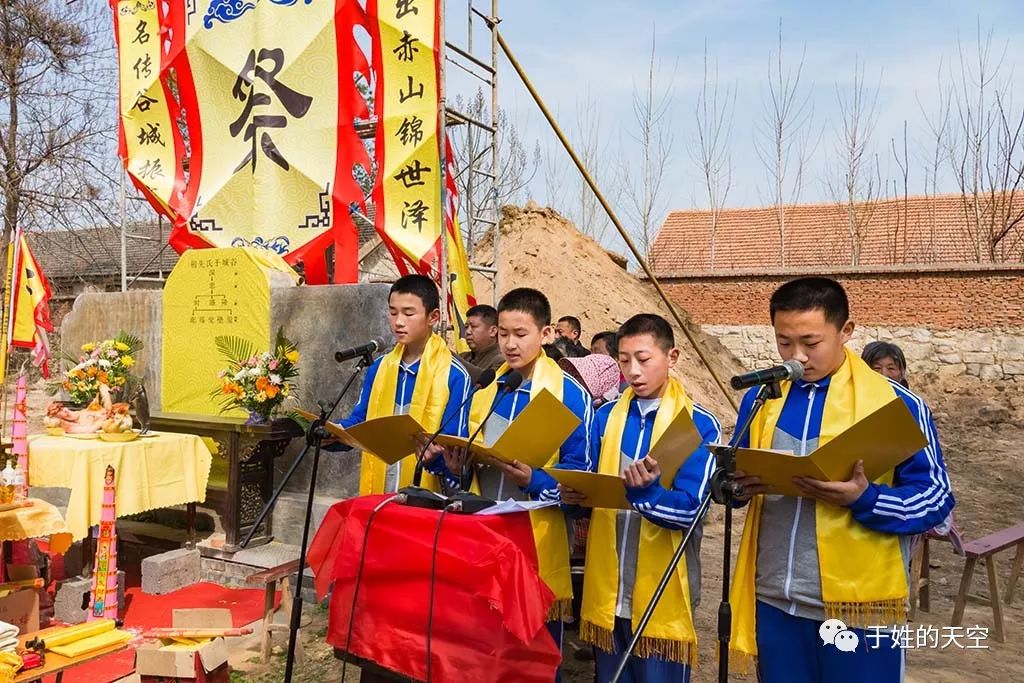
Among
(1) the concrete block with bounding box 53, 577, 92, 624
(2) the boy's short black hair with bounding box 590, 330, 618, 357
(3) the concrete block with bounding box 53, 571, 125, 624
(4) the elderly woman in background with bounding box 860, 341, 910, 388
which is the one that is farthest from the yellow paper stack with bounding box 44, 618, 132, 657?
(4) the elderly woman in background with bounding box 860, 341, 910, 388

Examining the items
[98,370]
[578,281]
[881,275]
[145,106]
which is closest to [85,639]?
[98,370]

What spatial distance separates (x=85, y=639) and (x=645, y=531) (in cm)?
219

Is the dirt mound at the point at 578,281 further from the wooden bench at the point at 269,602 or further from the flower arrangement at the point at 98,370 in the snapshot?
the wooden bench at the point at 269,602

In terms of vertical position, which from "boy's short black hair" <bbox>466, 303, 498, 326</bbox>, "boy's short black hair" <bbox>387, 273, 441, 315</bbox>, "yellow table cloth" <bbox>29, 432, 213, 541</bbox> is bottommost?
"yellow table cloth" <bbox>29, 432, 213, 541</bbox>

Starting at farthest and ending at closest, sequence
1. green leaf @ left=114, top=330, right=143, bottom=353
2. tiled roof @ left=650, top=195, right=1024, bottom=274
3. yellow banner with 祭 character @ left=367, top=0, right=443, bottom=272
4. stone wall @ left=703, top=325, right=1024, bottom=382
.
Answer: tiled roof @ left=650, top=195, right=1024, bottom=274 → stone wall @ left=703, top=325, right=1024, bottom=382 → green leaf @ left=114, top=330, right=143, bottom=353 → yellow banner with 祭 character @ left=367, top=0, right=443, bottom=272

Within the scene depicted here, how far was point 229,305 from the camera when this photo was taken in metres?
5.89

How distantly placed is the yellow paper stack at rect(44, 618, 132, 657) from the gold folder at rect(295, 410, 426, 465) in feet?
3.75

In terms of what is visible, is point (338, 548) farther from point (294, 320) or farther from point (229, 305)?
point (229, 305)

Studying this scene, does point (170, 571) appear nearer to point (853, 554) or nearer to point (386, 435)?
point (386, 435)

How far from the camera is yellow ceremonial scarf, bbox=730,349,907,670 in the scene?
6.91ft

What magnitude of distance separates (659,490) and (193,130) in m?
6.10

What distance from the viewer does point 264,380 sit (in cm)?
525

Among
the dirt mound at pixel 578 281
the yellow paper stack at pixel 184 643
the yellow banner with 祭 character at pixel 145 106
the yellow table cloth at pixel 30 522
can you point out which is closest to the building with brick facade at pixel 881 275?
the dirt mound at pixel 578 281

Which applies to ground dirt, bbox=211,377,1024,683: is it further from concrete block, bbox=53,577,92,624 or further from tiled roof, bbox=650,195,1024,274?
tiled roof, bbox=650,195,1024,274
